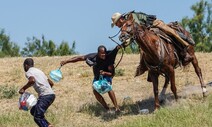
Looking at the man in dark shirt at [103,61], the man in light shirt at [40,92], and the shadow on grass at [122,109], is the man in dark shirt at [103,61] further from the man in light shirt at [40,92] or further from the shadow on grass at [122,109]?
the man in light shirt at [40,92]

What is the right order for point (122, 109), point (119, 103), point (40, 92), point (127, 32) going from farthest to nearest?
point (119, 103) < point (122, 109) < point (127, 32) < point (40, 92)

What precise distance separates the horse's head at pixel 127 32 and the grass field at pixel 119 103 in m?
1.69

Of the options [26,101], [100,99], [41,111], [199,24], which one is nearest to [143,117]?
[100,99]

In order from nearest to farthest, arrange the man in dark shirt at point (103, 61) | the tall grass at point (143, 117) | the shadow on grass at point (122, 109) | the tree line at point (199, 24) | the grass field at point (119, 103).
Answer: the tall grass at point (143, 117)
the grass field at point (119, 103)
the man in dark shirt at point (103, 61)
the shadow on grass at point (122, 109)
the tree line at point (199, 24)

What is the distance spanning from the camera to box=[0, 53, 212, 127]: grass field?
10.6 meters

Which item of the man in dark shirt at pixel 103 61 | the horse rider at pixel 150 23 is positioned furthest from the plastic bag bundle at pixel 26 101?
the horse rider at pixel 150 23

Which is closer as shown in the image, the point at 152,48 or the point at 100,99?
the point at 152,48

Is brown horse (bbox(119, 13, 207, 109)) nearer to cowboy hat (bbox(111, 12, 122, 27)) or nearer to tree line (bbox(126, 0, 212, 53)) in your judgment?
cowboy hat (bbox(111, 12, 122, 27))

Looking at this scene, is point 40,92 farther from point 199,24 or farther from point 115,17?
point 199,24

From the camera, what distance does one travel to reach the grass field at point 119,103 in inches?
418

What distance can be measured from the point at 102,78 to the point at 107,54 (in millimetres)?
578

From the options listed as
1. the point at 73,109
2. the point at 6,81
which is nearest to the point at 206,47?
the point at 6,81

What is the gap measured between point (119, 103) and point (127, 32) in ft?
9.74

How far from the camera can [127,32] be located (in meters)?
11.3
